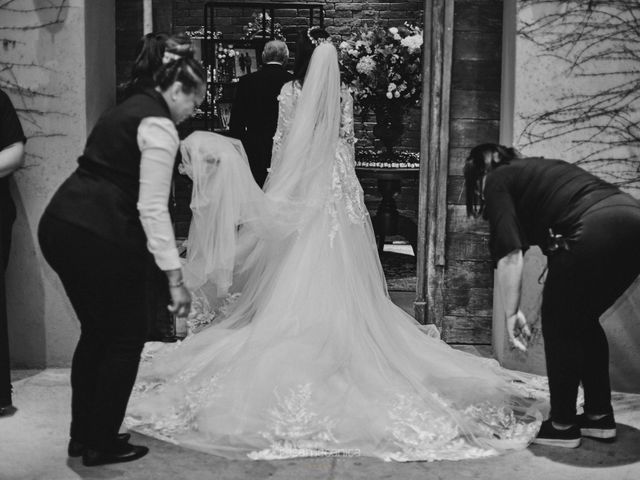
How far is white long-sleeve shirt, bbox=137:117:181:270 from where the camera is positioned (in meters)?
3.12

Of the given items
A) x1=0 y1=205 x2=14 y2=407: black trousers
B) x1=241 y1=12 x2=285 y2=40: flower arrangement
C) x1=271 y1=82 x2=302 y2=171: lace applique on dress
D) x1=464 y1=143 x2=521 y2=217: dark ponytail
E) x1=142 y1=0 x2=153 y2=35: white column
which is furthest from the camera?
x1=241 y1=12 x2=285 y2=40: flower arrangement

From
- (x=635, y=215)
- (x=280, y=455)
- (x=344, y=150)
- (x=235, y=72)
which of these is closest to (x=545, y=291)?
(x=635, y=215)

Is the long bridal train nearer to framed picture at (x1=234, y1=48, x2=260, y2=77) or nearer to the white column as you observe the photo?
the white column

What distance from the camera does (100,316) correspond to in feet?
10.8

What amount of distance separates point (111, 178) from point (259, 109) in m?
2.59

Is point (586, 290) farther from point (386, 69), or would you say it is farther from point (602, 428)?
point (386, 69)

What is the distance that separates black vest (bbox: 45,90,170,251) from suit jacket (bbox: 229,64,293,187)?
2477 mm

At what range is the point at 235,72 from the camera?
28.1ft

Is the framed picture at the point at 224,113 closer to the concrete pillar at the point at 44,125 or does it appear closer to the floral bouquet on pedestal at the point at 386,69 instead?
the floral bouquet on pedestal at the point at 386,69

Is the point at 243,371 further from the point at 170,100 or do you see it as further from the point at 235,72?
the point at 235,72

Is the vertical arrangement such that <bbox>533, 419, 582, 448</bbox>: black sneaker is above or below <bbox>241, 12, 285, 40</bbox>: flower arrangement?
below

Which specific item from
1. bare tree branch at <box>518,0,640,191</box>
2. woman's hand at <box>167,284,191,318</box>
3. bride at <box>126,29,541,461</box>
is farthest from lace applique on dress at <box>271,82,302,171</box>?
woman's hand at <box>167,284,191,318</box>

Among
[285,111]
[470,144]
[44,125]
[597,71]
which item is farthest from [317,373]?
[597,71]

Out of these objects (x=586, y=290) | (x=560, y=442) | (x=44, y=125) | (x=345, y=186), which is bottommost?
(x=560, y=442)
